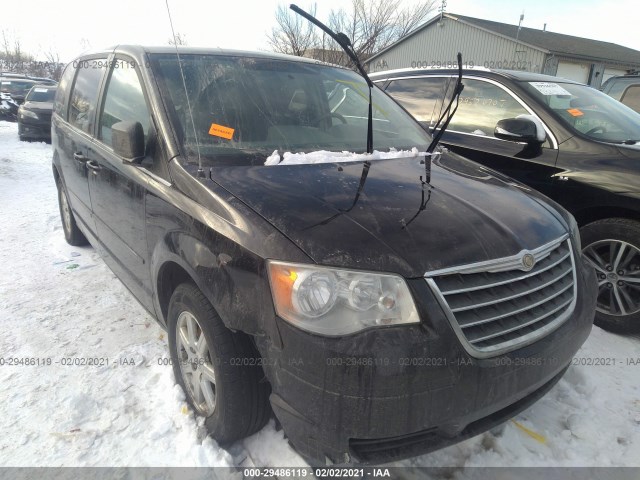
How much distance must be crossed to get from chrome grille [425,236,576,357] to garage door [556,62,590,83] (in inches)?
1042

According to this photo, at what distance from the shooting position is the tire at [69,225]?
4.48 m

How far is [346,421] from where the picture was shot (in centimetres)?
152

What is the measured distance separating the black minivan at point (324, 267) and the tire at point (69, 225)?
1940mm

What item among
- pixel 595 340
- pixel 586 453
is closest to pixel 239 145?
pixel 586 453

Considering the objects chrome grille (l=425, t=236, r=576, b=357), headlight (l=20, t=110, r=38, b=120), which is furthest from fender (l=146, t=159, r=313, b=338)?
headlight (l=20, t=110, r=38, b=120)

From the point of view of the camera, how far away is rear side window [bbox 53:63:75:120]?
412 cm

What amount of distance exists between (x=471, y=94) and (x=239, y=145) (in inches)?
112

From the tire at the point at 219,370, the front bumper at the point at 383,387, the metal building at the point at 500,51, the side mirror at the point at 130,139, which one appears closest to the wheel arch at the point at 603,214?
the front bumper at the point at 383,387

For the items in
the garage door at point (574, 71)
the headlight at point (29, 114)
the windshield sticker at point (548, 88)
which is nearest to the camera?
the windshield sticker at point (548, 88)

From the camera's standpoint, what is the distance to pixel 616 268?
317cm

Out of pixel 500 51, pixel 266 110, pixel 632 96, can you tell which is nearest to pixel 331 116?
pixel 266 110

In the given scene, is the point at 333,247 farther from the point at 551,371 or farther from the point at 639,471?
the point at 639,471

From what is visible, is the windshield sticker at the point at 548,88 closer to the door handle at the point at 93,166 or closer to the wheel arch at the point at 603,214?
the wheel arch at the point at 603,214

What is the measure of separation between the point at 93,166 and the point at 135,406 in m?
1.68
